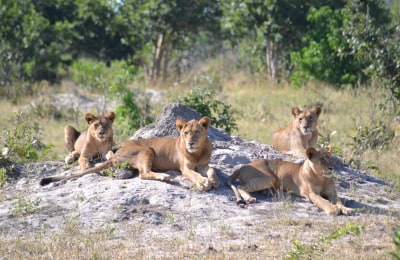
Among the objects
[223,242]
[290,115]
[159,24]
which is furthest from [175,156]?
[159,24]

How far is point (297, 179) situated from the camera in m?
8.74

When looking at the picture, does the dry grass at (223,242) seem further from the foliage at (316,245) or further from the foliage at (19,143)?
the foliage at (19,143)

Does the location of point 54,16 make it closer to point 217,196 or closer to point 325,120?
point 325,120

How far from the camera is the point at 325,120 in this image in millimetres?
15469

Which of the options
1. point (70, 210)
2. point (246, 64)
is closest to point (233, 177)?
point (70, 210)

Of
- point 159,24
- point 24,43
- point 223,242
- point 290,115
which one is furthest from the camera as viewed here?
point 159,24

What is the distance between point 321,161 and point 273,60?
48.6 feet

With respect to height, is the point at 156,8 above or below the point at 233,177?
above

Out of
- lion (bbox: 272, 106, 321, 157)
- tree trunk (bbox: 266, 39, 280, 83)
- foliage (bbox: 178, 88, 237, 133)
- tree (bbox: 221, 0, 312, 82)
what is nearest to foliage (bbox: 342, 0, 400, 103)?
foliage (bbox: 178, 88, 237, 133)

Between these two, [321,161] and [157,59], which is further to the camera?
[157,59]

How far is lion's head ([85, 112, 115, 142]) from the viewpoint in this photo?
977cm

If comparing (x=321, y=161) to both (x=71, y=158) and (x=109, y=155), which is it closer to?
(x=109, y=155)

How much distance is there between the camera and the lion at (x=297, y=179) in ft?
27.6

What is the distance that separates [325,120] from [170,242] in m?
8.95
